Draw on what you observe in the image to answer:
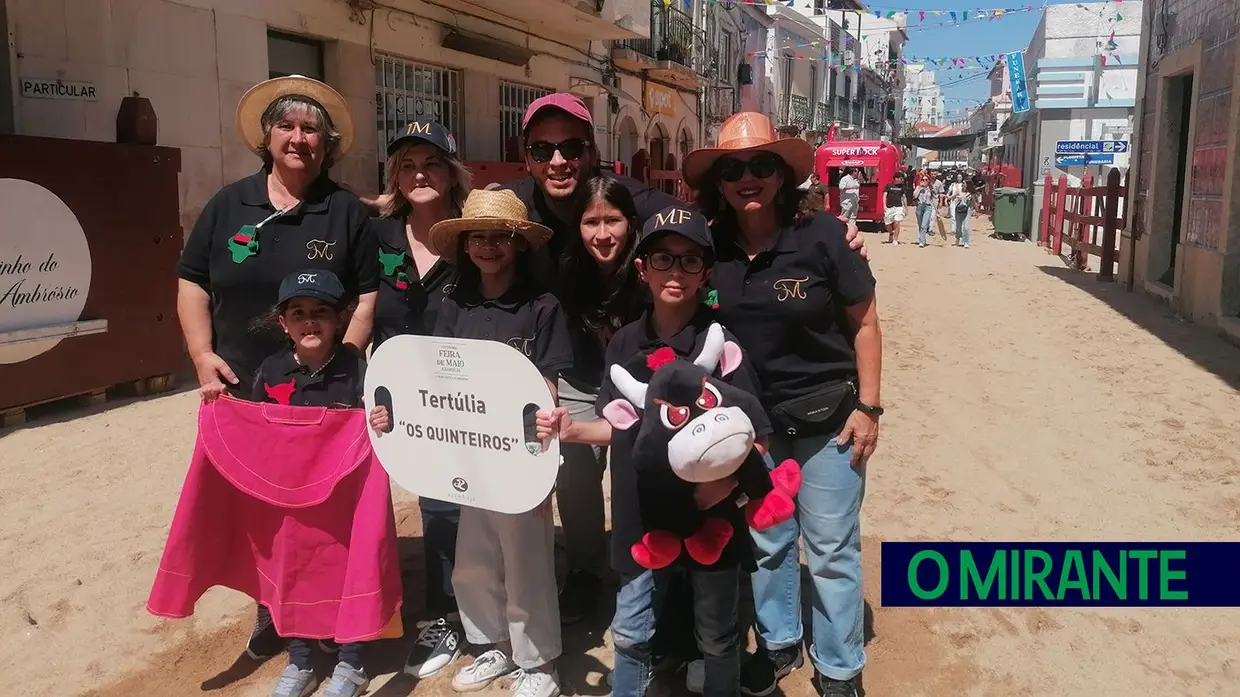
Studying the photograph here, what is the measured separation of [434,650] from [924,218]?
18160 mm

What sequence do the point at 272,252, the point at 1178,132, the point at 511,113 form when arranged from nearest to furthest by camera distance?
1. the point at 272,252
2. the point at 1178,132
3. the point at 511,113

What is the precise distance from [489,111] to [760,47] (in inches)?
903

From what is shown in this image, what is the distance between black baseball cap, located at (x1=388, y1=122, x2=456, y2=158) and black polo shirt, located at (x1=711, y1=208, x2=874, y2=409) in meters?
1.04

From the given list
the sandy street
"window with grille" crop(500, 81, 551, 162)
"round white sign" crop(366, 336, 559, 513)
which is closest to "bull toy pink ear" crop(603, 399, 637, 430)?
"round white sign" crop(366, 336, 559, 513)

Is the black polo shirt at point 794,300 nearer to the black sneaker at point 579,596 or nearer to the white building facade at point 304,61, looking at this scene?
the black sneaker at point 579,596

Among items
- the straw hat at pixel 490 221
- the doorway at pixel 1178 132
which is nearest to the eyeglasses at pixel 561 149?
the straw hat at pixel 490 221

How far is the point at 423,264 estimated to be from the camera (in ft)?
10.1

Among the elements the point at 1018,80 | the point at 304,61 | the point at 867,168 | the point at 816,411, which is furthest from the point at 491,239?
the point at 1018,80

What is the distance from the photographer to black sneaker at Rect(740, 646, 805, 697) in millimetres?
2797

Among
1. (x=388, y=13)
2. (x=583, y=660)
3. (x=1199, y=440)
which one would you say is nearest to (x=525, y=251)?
(x=583, y=660)

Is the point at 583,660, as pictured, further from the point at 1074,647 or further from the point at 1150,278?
the point at 1150,278

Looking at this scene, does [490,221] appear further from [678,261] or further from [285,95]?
[285,95]

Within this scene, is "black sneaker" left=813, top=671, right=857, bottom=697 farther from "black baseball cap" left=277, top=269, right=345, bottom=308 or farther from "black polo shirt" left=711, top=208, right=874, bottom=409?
"black baseball cap" left=277, top=269, right=345, bottom=308

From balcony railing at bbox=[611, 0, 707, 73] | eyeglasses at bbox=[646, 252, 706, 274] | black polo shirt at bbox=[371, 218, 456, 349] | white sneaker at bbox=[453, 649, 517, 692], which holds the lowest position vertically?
white sneaker at bbox=[453, 649, 517, 692]
